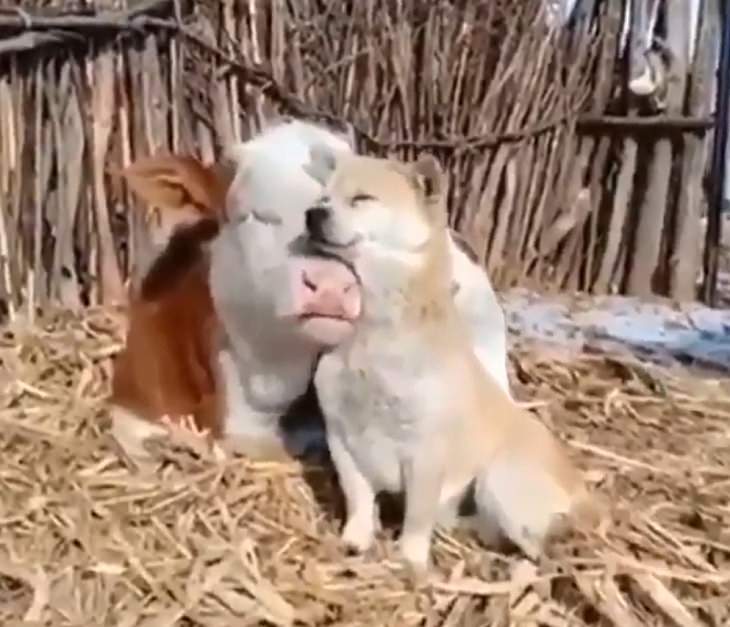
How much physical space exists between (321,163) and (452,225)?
0.92 m

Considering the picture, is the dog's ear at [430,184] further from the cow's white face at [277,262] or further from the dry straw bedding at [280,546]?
the dry straw bedding at [280,546]

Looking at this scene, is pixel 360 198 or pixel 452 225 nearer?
pixel 360 198

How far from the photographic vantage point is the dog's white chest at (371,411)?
122 cm

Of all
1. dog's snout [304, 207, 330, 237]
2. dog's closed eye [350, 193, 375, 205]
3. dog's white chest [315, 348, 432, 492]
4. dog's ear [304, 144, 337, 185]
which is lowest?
dog's white chest [315, 348, 432, 492]

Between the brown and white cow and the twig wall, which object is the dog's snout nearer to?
the brown and white cow

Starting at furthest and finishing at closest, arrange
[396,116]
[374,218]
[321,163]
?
1. [396,116]
2. [321,163]
3. [374,218]

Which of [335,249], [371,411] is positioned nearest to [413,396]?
[371,411]

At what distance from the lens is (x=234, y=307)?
135 cm

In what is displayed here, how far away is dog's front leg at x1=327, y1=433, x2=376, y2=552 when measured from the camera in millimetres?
1274

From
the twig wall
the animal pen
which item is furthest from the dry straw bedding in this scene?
the twig wall

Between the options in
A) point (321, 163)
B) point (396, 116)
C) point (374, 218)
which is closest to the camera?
point (374, 218)

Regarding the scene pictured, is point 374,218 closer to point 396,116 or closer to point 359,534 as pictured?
point 359,534

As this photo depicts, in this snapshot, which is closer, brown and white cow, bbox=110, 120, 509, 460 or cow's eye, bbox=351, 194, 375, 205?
cow's eye, bbox=351, 194, 375, 205

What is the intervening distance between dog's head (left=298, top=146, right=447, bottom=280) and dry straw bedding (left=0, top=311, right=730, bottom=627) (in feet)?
0.89
